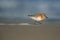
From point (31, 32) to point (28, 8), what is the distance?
20cm

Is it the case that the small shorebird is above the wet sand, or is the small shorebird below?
above

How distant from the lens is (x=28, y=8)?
1031 mm

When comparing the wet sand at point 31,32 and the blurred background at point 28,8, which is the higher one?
the blurred background at point 28,8

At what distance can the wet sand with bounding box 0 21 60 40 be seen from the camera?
97cm

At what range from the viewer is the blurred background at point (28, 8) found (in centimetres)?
102

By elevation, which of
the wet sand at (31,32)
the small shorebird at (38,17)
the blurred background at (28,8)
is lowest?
the wet sand at (31,32)

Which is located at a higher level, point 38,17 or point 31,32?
point 38,17

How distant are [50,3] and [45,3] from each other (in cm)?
4

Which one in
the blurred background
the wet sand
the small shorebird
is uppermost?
the blurred background

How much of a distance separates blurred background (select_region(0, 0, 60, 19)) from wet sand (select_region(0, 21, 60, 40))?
9 centimetres

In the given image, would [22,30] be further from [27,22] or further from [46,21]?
[46,21]

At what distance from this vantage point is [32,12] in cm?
102

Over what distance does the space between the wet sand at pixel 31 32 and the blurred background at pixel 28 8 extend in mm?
91

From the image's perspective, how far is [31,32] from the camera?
38.5 inches
